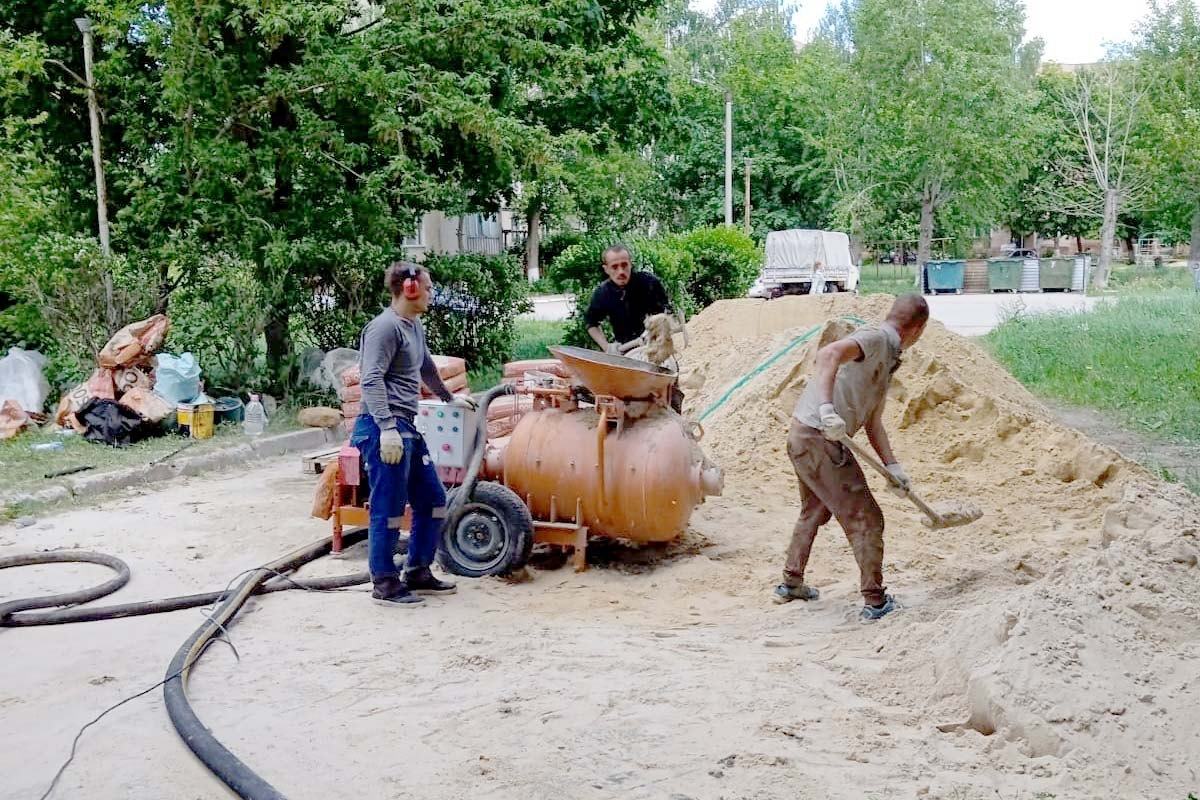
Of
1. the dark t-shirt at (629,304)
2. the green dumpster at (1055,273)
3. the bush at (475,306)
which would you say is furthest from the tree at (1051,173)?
the dark t-shirt at (629,304)

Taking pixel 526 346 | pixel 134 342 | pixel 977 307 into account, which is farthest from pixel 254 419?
pixel 977 307

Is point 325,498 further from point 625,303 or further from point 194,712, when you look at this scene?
point 194,712

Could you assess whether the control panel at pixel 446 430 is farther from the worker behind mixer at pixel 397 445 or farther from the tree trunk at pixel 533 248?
the tree trunk at pixel 533 248

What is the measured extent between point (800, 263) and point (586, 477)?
25.3 m

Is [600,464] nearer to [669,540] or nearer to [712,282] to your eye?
[669,540]

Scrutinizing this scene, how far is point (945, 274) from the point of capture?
39188 mm

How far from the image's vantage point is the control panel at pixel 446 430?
6520 mm

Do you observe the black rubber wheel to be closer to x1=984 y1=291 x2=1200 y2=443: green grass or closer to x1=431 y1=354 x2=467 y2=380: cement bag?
x1=431 y1=354 x2=467 y2=380: cement bag

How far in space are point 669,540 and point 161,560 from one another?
122 inches

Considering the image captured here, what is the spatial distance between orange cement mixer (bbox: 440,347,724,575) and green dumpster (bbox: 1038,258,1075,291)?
118ft

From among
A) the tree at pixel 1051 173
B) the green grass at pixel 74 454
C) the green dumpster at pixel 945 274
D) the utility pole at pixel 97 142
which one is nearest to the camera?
the green grass at pixel 74 454

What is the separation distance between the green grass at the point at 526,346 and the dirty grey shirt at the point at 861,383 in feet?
26.5

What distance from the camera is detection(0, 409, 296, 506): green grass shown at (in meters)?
8.54

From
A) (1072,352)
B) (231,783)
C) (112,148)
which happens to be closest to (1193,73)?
(1072,352)
